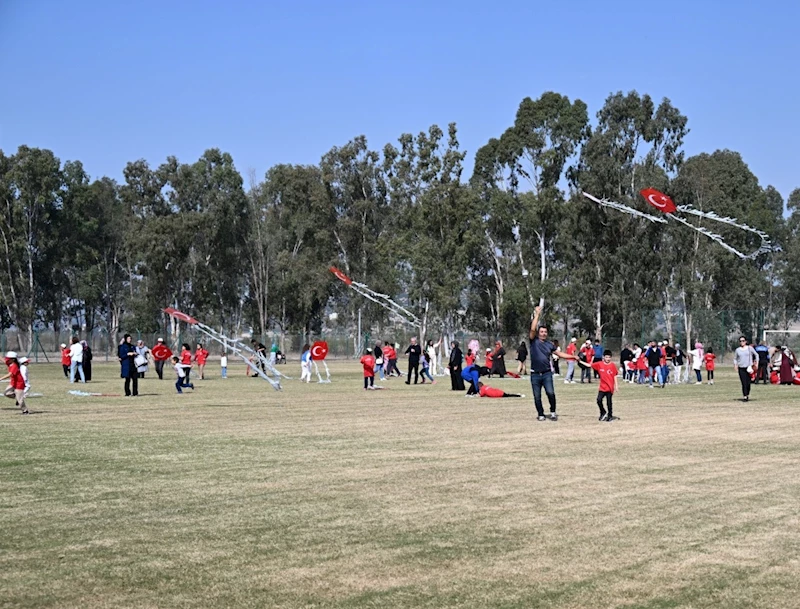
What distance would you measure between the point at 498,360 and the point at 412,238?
3663 centimetres

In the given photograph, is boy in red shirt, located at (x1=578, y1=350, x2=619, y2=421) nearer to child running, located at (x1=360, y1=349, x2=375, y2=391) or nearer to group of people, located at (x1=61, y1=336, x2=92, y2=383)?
child running, located at (x1=360, y1=349, x2=375, y2=391)

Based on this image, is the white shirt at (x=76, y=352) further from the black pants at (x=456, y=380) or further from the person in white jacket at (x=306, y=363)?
the black pants at (x=456, y=380)

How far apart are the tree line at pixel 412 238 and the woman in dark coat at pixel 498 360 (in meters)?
25.9

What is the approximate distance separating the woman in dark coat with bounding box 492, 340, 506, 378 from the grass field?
24294 millimetres

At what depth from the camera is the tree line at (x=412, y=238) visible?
80500 mm

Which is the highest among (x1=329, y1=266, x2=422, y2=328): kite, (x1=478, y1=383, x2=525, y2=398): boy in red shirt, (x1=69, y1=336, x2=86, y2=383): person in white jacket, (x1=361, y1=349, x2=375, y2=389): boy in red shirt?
(x1=329, y1=266, x2=422, y2=328): kite

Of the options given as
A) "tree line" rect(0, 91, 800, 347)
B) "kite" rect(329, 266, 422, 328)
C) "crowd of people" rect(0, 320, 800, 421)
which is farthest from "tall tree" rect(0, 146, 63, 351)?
"crowd of people" rect(0, 320, 800, 421)

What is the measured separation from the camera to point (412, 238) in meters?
82.7

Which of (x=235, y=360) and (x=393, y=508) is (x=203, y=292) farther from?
(x=393, y=508)

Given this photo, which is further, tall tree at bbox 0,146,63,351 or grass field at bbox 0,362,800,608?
tall tree at bbox 0,146,63,351

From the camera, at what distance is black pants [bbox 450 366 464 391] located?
3688 cm

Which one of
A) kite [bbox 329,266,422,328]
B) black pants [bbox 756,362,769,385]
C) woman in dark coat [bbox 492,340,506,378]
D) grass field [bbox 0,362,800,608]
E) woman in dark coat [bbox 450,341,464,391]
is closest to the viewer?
grass field [bbox 0,362,800,608]

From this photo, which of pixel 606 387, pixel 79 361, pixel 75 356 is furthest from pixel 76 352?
pixel 606 387

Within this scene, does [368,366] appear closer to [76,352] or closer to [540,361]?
[76,352]
